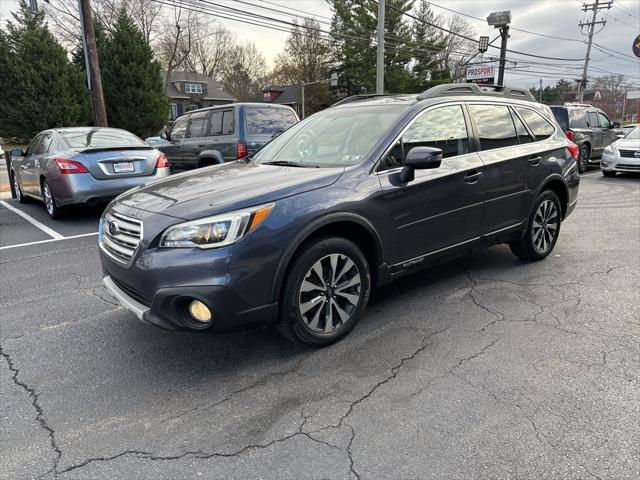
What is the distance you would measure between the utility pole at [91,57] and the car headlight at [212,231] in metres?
11.1

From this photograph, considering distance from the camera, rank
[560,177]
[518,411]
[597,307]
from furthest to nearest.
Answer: [560,177], [597,307], [518,411]

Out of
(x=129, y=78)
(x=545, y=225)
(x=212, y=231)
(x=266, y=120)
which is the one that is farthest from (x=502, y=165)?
(x=129, y=78)

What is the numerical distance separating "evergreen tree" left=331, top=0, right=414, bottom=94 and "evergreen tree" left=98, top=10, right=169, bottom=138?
67.3 ft

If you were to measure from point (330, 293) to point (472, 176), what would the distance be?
177 centimetres

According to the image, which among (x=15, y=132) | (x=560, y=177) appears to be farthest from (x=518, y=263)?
(x=15, y=132)

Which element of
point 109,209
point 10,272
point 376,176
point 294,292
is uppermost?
point 376,176

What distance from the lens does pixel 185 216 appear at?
2.83 metres

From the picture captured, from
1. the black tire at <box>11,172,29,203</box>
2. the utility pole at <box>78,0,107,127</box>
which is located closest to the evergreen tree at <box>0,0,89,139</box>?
the utility pole at <box>78,0,107,127</box>

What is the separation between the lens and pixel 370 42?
137 feet

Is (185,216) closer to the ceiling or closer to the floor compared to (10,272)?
closer to the ceiling

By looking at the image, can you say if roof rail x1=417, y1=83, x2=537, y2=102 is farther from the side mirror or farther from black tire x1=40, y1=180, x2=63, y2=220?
black tire x1=40, y1=180, x2=63, y2=220

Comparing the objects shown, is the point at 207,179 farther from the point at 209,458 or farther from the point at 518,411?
the point at 518,411

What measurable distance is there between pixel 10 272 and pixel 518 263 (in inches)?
217

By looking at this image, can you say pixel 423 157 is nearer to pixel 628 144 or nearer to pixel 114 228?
pixel 114 228
